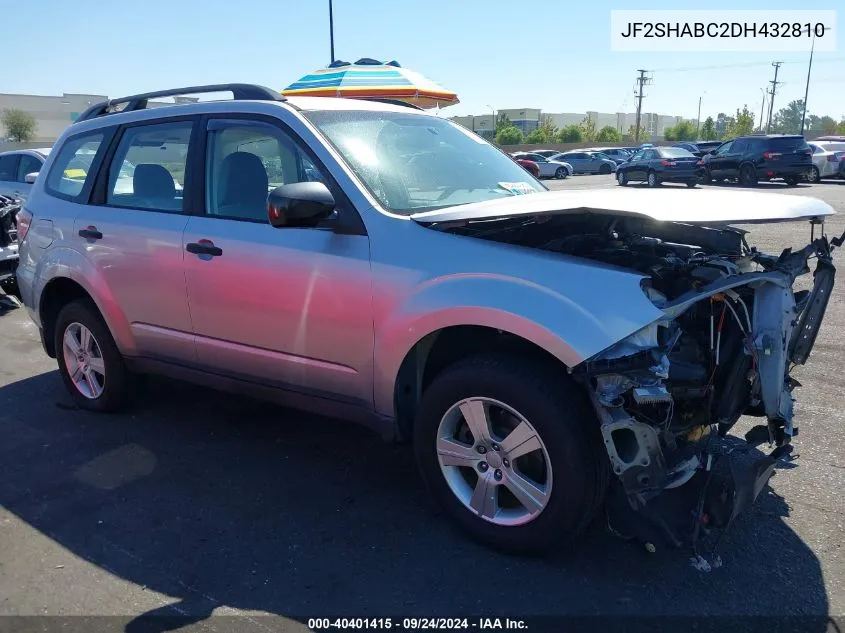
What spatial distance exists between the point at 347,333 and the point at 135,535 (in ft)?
4.44

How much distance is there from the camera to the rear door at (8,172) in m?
12.0

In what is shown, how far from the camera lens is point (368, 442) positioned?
14.3 ft

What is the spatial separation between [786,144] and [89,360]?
24.0 metres

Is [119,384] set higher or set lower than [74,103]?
lower

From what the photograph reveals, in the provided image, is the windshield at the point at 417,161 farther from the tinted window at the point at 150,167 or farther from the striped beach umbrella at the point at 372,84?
the striped beach umbrella at the point at 372,84

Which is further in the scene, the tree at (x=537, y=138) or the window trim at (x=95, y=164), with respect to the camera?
the tree at (x=537, y=138)

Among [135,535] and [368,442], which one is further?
[368,442]

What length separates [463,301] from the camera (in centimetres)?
301

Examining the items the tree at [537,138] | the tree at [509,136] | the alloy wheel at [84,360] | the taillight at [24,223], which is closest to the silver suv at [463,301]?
the alloy wheel at [84,360]

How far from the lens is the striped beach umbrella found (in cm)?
1073

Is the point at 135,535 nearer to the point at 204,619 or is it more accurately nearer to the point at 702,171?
the point at 204,619

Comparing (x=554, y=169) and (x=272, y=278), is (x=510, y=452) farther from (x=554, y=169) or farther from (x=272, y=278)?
(x=554, y=169)

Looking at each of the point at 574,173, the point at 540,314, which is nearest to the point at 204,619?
the point at 540,314

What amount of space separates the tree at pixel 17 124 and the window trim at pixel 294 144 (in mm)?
68871
